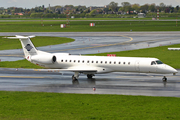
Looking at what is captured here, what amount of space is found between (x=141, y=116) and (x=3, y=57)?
39.2 m

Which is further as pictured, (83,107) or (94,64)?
(94,64)

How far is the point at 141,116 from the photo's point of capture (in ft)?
69.8

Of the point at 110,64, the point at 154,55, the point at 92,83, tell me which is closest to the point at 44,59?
the point at 92,83

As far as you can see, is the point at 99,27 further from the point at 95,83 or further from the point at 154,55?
the point at 95,83

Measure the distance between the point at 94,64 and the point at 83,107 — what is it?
12393mm

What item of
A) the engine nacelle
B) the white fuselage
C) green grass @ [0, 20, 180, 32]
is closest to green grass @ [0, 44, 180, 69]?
the engine nacelle

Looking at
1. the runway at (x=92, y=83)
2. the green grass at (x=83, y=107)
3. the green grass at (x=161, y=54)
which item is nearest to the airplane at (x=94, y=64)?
the runway at (x=92, y=83)

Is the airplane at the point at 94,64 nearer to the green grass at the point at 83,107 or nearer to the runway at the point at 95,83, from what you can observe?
the runway at the point at 95,83

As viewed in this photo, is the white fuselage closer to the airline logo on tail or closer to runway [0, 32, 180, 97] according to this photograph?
runway [0, 32, 180, 97]

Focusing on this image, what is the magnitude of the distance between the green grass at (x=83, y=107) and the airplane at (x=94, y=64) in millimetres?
7635

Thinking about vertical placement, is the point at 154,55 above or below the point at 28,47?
below

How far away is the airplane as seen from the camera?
111ft

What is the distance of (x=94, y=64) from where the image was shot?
35750 millimetres

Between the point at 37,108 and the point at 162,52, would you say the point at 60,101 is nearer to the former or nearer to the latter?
the point at 37,108
